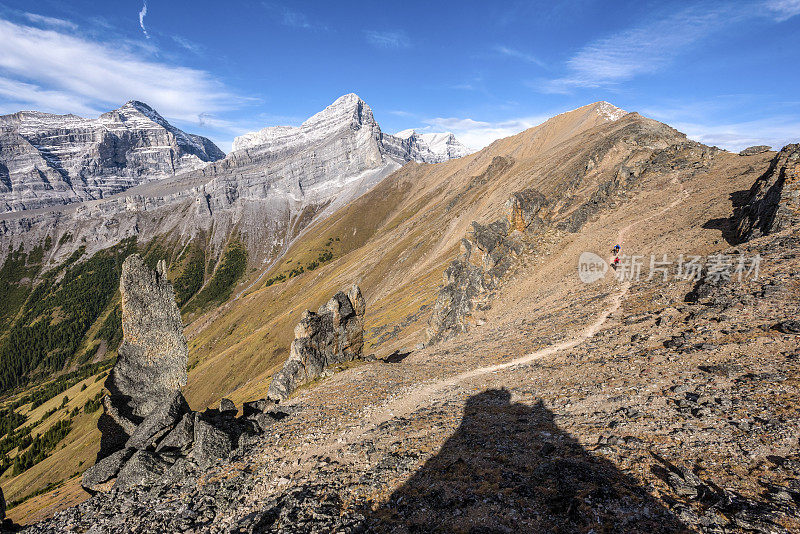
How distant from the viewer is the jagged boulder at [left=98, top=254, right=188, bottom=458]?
1002 inches

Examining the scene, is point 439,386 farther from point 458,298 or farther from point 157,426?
point 458,298

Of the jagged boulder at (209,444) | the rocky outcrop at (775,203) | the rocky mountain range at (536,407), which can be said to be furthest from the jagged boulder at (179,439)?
the rocky outcrop at (775,203)

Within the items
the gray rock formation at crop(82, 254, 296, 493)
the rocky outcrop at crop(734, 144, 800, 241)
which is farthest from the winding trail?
the rocky outcrop at crop(734, 144, 800, 241)

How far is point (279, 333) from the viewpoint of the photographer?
128 meters

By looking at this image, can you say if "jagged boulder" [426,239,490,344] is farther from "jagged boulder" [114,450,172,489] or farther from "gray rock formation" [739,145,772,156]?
"gray rock formation" [739,145,772,156]

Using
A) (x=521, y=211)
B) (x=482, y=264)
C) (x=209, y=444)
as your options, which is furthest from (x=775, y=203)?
(x=209, y=444)

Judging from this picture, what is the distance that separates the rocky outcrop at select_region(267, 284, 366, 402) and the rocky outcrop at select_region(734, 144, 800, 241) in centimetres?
3420

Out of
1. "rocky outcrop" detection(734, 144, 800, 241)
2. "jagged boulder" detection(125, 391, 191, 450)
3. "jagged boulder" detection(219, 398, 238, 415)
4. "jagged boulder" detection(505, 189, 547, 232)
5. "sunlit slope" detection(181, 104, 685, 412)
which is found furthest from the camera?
"sunlit slope" detection(181, 104, 685, 412)

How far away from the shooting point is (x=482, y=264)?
4756cm

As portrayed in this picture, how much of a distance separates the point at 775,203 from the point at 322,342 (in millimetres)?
38714

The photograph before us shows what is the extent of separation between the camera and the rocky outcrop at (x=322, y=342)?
28.6m

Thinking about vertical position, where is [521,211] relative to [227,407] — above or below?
above

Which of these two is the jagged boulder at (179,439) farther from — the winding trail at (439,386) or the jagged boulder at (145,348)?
the winding trail at (439,386)

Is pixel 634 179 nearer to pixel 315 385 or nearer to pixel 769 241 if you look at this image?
pixel 769 241
